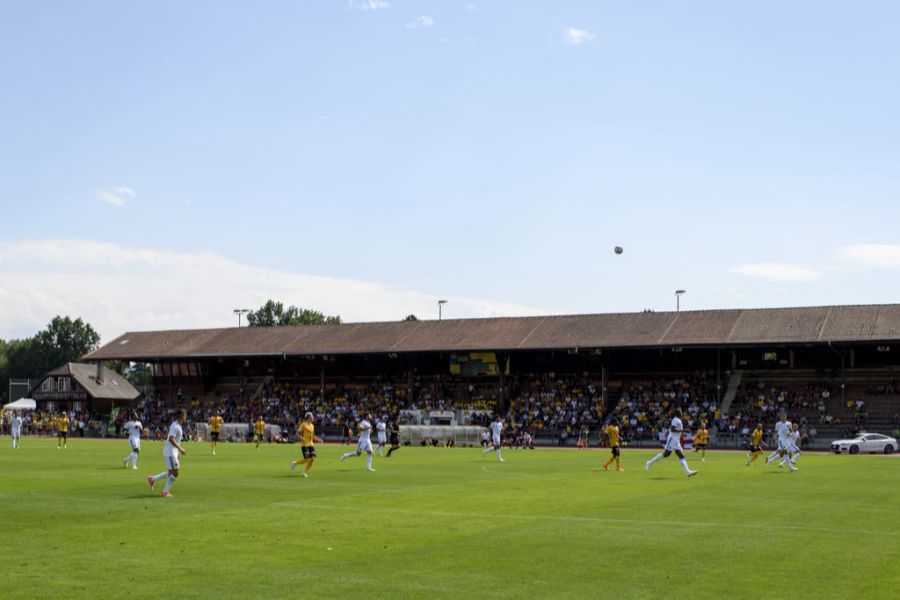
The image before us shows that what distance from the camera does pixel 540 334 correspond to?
257ft

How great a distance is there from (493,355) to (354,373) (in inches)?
519

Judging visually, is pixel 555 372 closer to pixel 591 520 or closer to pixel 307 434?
pixel 307 434

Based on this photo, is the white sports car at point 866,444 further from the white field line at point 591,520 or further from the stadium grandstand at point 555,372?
the white field line at point 591,520

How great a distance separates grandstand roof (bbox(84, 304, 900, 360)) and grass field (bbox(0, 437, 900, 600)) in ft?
131

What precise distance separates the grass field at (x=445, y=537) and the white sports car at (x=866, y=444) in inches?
1152

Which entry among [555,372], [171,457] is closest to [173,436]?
[171,457]

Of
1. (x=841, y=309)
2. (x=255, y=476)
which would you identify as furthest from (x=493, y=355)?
(x=255, y=476)

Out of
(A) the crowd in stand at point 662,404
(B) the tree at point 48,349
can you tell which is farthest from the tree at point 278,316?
(A) the crowd in stand at point 662,404

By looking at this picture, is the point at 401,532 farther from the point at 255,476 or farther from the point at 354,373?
the point at 354,373

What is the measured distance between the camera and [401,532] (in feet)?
59.7

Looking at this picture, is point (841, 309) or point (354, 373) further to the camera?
point (354, 373)

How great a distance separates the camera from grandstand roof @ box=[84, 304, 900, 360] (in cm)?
7069

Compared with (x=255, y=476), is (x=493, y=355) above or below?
above

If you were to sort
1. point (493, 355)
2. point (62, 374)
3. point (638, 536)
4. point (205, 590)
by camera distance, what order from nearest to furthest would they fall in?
point (205, 590), point (638, 536), point (493, 355), point (62, 374)
